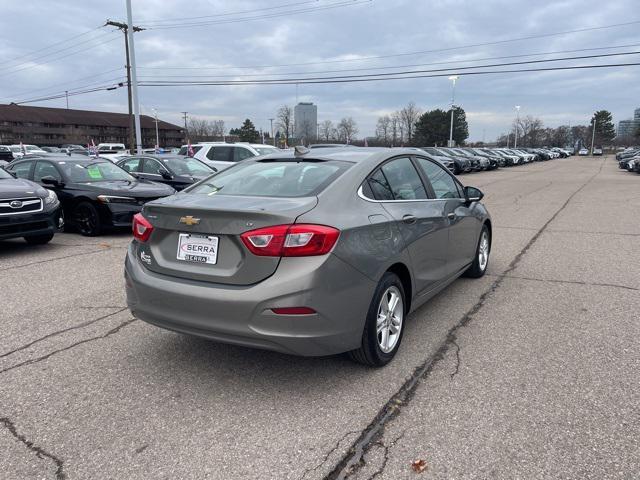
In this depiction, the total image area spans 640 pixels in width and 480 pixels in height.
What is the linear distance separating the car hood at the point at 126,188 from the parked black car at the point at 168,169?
2.26 metres

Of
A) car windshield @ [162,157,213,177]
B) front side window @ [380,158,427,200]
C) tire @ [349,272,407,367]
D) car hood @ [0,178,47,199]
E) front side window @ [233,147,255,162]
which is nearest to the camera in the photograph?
tire @ [349,272,407,367]

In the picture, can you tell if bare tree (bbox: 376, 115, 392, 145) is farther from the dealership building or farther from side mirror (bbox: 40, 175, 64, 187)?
side mirror (bbox: 40, 175, 64, 187)

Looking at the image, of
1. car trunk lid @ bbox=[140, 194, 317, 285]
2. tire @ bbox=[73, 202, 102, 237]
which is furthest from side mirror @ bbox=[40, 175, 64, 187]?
car trunk lid @ bbox=[140, 194, 317, 285]

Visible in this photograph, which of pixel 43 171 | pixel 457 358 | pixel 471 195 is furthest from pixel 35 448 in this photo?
pixel 43 171

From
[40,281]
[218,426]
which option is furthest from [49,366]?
[40,281]

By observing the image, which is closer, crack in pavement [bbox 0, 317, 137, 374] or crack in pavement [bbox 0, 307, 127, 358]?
crack in pavement [bbox 0, 317, 137, 374]

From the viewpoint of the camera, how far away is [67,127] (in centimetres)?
9750

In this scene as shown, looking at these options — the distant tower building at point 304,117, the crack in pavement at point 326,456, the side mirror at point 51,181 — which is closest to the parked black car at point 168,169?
the side mirror at point 51,181

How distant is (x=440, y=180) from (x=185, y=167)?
9124 mm

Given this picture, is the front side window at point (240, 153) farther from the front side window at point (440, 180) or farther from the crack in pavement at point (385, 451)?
the crack in pavement at point (385, 451)

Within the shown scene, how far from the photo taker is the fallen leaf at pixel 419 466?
252 cm

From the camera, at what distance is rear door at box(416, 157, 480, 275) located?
4766 millimetres

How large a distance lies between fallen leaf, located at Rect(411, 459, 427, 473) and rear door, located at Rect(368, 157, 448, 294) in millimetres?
1662

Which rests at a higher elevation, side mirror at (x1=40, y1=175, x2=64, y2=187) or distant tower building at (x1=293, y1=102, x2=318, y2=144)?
distant tower building at (x1=293, y1=102, x2=318, y2=144)
